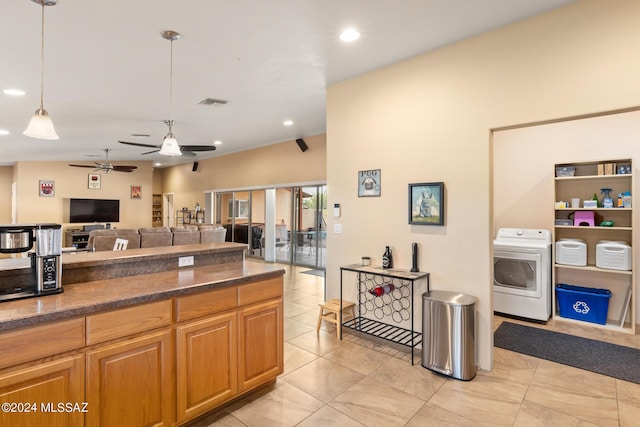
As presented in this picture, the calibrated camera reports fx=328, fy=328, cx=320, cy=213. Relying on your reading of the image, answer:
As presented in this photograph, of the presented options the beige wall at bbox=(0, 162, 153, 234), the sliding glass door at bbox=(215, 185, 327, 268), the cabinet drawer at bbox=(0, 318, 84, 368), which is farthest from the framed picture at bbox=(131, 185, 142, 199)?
the cabinet drawer at bbox=(0, 318, 84, 368)

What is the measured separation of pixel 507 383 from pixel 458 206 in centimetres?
151

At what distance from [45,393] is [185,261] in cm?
122

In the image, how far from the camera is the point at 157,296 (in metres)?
1.88

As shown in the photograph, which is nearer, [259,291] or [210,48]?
[259,291]

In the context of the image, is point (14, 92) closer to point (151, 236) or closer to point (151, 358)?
point (151, 236)

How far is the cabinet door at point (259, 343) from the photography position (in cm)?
231

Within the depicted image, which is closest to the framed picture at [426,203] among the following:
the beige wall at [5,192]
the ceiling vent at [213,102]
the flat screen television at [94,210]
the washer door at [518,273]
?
the washer door at [518,273]

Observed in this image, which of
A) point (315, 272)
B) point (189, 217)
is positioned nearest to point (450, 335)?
point (315, 272)

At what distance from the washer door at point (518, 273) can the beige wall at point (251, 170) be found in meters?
3.84

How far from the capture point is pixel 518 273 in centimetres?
413

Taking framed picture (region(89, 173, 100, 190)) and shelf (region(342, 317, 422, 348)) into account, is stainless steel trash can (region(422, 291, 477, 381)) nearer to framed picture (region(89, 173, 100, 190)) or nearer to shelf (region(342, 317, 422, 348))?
shelf (region(342, 317, 422, 348))

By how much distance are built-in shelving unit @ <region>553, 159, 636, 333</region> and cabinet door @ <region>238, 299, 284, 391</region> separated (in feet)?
11.7

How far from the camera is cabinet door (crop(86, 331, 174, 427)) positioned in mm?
1656

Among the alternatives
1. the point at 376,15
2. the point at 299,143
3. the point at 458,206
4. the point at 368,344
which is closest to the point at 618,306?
the point at 458,206
